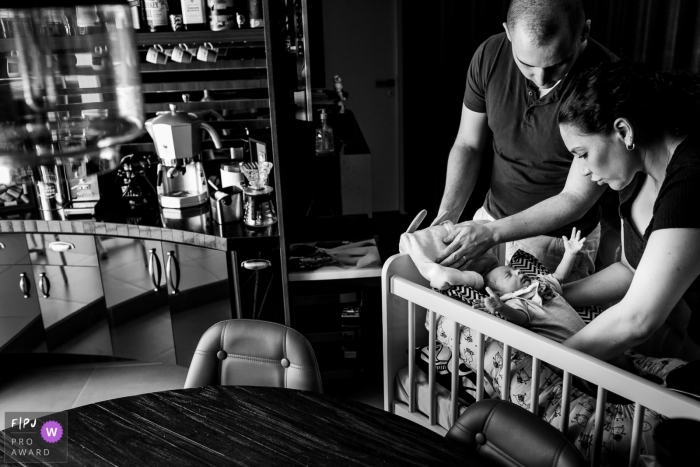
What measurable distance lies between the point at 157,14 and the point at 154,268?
1114 millimetres

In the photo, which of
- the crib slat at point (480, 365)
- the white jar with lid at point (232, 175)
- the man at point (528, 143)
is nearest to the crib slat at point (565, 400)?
the crib slat at point (480, 365)

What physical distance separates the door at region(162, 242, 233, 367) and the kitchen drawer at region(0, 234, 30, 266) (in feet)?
2.15

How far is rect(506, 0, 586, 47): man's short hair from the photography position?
73.1 inches

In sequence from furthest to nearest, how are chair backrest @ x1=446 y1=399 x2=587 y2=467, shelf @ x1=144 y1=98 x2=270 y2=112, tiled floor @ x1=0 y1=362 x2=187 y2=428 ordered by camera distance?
shelf @ x1=144 y1=98 x2=270 y2=112 → tiled floor @ x1=0 y1=362 x2=187 y2=428 → chair backrest @ x1=446 y1=399 x2=587 y2=467

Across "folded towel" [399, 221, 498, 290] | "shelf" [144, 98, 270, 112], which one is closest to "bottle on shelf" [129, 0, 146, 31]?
"shelf" [144, 98, 270, 112]

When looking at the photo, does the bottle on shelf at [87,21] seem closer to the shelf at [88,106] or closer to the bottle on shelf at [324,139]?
the shelf at [88,106]

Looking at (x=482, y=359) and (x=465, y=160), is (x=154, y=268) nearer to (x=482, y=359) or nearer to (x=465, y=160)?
(x=465, y=160)

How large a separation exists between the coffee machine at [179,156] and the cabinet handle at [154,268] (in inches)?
9.4

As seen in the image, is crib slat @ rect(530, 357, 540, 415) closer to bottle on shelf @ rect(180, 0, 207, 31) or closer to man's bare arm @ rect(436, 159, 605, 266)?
man's bare arm @ rect(436, 159, 605, 266)

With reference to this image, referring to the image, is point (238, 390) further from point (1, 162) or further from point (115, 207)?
point (115, 207)

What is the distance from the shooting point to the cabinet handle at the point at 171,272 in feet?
8.95

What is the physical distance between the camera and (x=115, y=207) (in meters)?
2.91

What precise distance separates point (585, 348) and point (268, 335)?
85 cm

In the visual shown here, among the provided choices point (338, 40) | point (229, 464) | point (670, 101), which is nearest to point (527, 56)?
point (670, 101)
